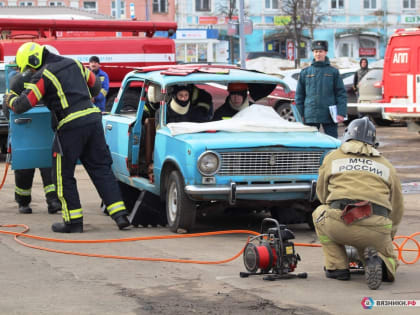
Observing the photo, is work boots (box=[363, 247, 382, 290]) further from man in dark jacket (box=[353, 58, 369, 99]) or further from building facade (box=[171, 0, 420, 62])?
building facade (box=[171, 0, 420, 62])

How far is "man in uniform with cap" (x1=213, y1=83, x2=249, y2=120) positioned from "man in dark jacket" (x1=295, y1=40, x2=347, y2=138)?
6.89 ft

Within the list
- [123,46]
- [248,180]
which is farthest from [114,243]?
[123,46]

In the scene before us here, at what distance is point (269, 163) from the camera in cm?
925

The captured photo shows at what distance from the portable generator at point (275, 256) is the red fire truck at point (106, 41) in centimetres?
1632

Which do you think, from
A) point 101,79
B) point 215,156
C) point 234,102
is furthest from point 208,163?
point 101,79

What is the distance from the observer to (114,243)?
9000mm

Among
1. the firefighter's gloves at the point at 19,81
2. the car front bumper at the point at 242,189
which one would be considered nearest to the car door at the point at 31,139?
the firefighter's gloves at the point at 19,81

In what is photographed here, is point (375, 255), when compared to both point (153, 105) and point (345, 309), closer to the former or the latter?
point (345, 309)

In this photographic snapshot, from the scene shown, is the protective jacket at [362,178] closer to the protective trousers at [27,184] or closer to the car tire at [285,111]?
the car tire at [285,111]

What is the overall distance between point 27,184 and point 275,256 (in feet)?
16.4

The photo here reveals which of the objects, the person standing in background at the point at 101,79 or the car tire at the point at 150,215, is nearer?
the car tire at the point at 150,215

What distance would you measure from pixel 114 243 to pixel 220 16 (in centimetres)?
5807

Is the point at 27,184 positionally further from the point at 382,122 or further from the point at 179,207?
the point at 382,122

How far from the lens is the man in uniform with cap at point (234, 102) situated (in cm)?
1058
